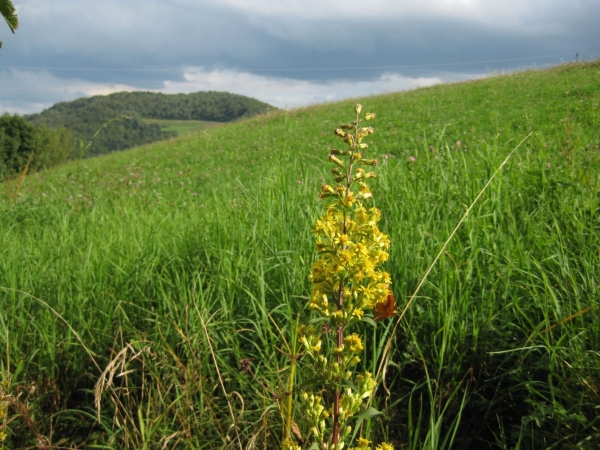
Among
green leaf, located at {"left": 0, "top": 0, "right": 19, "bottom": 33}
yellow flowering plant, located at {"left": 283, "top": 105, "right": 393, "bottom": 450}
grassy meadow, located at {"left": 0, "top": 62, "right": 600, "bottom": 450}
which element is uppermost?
green leaf, located at {"left": 0, "top": 0, "right": 19, "bottom": 33}

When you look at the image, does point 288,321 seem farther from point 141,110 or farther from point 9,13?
point 141,110

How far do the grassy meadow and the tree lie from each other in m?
1.20

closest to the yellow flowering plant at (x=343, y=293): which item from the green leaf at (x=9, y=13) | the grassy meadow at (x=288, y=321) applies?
the grassy meadow at (x=288, y=321)

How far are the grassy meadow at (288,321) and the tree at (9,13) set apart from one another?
3.94ft

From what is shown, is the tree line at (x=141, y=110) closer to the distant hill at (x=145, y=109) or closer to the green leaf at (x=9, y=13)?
the distant hill at (x=145, y=109)

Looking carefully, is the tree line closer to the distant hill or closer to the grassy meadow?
the distant hill

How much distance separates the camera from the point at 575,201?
282 centimetres

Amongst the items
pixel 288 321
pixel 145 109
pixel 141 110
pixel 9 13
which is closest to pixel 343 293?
pixel 288 321

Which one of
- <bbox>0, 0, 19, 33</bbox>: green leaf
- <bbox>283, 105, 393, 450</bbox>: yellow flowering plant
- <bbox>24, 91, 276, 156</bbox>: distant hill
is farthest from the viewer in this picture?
<bbox>24, 91, 276, 156</bbox>: distant hill

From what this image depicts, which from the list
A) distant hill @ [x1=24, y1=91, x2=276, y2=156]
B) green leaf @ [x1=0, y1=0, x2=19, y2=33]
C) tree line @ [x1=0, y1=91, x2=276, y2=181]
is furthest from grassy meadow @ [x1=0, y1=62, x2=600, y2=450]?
distant hill @ [x1=24, y1=91, x2=276, y2=156]

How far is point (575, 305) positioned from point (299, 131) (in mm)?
17470

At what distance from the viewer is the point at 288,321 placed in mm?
2350

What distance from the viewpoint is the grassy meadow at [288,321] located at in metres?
1.95

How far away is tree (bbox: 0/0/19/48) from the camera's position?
179cm
